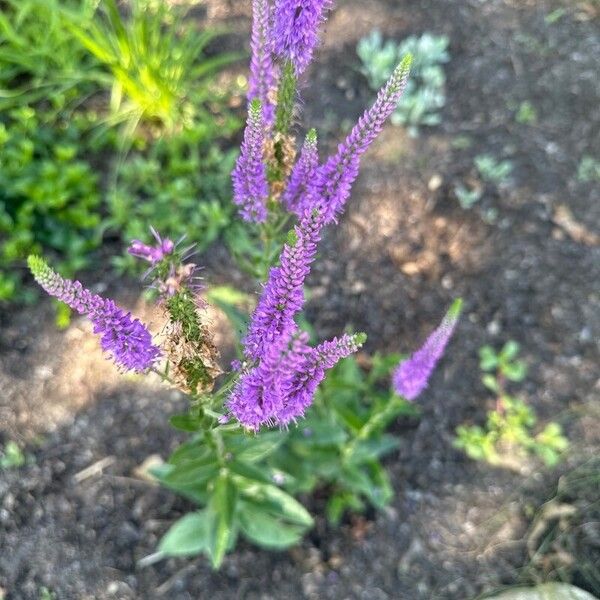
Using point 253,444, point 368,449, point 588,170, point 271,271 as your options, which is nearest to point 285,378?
point 271,271

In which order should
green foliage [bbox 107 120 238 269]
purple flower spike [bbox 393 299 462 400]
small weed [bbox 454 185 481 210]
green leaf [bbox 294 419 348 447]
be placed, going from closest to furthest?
purple flower spike [bbox 393 299 462 400]
green leaf [bbox 294 419 348 447]
green foliage [bbox 107 120 238 269]
small weed [bbox 454 185 481 210]

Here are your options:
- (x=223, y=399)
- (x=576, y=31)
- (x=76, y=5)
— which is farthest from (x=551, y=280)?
(x=76, y=5)

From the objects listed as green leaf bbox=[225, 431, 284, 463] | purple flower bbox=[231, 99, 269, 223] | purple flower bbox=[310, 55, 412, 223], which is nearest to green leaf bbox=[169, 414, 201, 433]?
green leaf bbox=[225, 431, 284, 463]

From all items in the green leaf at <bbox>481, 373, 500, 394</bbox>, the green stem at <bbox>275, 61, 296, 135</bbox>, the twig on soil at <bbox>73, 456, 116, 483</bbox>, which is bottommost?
the twig on soil at <bbox>73, 456, 116, 483</bbox>

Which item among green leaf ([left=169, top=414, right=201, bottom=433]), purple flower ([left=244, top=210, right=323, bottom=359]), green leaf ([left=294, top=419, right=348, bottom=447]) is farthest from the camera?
green leaf ([left=294, top=419, right=348, bottom=447])

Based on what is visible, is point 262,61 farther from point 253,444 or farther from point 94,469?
point 94,469

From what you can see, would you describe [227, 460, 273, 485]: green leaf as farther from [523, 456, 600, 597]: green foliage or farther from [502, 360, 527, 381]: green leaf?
[502, 360, 527, 381]: green leaf

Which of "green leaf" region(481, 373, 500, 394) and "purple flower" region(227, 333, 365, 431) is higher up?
"purple flower" region(227, 333, 365, 431)

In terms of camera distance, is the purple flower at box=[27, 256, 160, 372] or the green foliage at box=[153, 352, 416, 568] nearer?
the purple flower at box=[27, 256, 160, 372]
